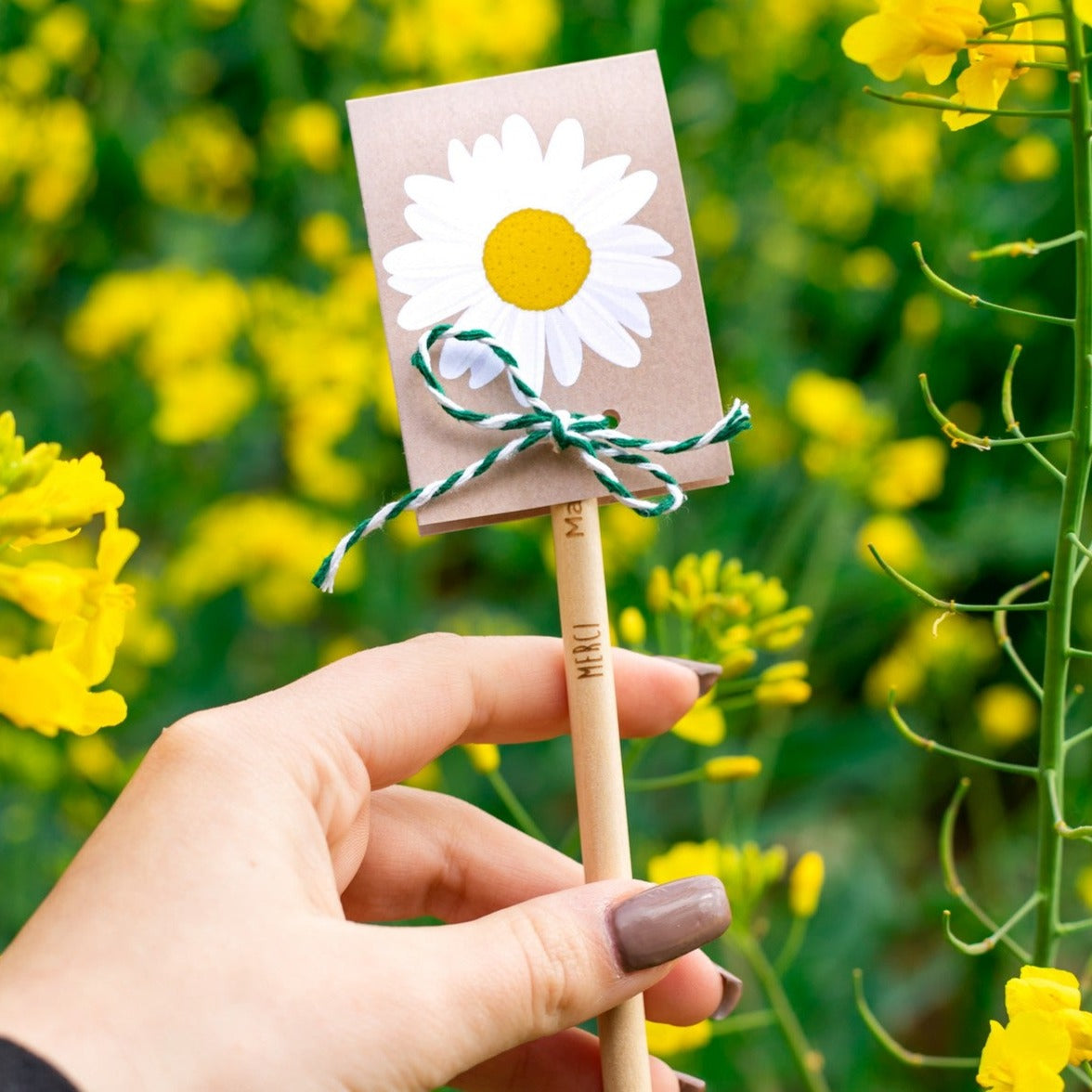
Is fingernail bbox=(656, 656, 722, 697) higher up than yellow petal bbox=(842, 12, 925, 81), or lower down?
lower down

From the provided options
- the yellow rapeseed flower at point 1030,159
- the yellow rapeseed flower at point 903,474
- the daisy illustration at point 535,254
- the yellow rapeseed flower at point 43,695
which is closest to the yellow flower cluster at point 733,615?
the daisy illustration at point 535,254

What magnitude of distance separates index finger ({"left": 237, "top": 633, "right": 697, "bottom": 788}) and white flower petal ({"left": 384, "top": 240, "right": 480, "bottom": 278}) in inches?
8.9

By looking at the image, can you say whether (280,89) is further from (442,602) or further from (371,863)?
(371,863)

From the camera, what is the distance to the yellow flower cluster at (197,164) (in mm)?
2100

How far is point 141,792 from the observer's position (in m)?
0.59

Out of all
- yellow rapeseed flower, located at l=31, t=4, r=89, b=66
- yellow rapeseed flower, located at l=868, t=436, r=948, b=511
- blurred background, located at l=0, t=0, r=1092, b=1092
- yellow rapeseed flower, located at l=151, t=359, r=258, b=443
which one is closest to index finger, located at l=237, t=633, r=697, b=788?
blurred background, located at l=0, t=0, r=1092, b=1092

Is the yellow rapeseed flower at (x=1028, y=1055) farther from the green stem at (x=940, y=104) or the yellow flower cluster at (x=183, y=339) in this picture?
the yellow flower cluster at (x=183, y=339)

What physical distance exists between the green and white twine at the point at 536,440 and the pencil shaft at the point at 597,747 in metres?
0.04

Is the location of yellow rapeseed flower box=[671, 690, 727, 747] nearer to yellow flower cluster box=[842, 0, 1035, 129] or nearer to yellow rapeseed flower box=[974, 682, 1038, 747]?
yellow flower cluster box=[842, 0, 1035, 129]

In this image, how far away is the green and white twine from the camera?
67cm

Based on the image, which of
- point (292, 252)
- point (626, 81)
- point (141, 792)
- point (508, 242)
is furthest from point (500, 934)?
point (292, 252)

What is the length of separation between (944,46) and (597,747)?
0.40 metres

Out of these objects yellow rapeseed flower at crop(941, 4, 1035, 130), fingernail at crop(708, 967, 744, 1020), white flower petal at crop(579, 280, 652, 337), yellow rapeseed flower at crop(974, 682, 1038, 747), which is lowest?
yellow rapeseed flower at crop(974, 682, 1038, 747)

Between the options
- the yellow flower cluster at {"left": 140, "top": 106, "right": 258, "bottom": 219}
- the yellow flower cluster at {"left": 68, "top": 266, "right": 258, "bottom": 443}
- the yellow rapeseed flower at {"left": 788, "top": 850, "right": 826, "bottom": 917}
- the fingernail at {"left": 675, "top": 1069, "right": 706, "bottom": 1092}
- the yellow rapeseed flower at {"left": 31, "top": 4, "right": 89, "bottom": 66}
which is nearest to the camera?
the fingernail at {"left": 675, "top": 1069, "right": 706, "bottom": 1092}
